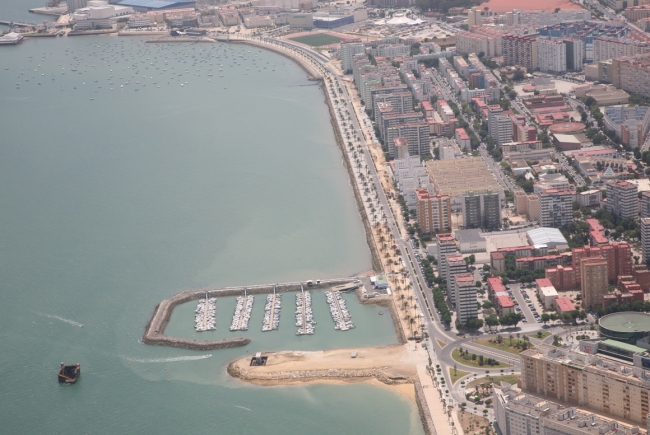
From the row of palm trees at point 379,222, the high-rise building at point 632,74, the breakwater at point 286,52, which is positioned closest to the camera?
the row of palm trees at point 379,222

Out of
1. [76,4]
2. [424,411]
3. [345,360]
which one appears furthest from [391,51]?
[424,411]

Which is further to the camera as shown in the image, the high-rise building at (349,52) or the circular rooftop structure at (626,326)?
the high-rise building at (349,52)

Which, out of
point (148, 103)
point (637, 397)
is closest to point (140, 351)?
point (637, 397)

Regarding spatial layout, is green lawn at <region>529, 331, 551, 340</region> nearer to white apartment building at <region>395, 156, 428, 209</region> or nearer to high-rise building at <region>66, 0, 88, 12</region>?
white apartment building at <region>395, 156, 428, 209</region>

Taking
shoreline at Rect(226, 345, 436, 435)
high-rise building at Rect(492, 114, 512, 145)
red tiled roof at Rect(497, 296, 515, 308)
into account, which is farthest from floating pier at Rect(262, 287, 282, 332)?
high-rise building at Rect(492, 114, 512, 145)

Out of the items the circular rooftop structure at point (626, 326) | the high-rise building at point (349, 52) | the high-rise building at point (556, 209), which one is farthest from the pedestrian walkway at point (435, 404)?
the high-rise building at point (349, 52)

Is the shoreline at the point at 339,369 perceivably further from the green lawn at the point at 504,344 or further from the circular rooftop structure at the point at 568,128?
the circular rooftop structure at the point at 568,128

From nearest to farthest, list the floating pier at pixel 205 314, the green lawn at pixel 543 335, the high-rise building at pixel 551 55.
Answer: the green lawn at pixel 543 335
the floating pier at pixel 205 314
the high-rise building at pixel 551 55
